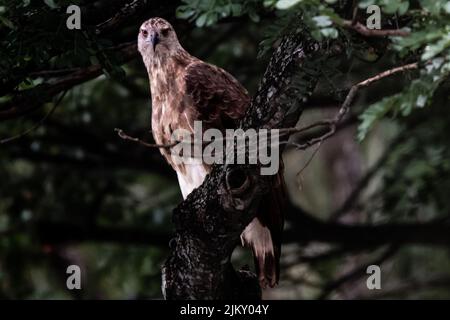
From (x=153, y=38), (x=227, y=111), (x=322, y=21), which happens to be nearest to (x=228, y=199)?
(x=322, y=21)

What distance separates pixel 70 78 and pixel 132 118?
3193 mm

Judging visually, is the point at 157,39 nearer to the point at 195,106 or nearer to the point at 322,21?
the point at 195,106

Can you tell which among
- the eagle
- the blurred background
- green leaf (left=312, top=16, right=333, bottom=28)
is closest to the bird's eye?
the eagle

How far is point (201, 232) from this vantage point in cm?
421

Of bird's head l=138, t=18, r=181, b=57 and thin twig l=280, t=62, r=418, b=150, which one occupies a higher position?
bird's head l=138, t=18, r=181, b=57

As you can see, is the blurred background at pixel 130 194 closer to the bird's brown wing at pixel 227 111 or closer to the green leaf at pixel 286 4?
the bird's brown wing at pixel 227 111

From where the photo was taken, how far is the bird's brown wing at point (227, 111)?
16.5 feet

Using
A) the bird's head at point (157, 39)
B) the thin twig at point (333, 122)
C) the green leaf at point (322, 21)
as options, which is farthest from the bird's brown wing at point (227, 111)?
the green leaf at point (322, 21)

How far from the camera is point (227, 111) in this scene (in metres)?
5.10

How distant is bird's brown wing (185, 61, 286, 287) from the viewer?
198 inches

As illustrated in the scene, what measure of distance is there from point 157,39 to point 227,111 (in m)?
0.61

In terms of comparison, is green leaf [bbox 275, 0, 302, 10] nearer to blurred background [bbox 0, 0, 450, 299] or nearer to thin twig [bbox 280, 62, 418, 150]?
thin twig [bbox 280, 62, 418, 150]
